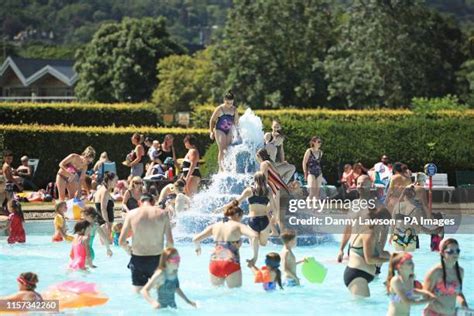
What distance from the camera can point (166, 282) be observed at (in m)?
11.3

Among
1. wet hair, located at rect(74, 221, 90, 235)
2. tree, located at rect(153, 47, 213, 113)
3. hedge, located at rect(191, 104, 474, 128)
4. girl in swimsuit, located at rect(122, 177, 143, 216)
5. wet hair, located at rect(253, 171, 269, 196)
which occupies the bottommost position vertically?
wet hair, located at rect(74, 221, 90, 235)

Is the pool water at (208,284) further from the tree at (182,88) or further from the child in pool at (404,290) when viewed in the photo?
the tree at (182,88)

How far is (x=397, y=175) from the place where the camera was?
1836cm

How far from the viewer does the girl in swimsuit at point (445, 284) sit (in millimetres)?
10367

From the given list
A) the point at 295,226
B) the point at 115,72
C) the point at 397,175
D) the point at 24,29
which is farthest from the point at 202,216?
the point at 24,29

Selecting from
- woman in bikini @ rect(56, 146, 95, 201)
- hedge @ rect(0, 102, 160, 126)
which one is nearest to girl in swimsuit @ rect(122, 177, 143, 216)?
woman in bikini @ rect(56, 146, 95, 201)

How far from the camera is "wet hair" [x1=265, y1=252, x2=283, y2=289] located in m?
13.2

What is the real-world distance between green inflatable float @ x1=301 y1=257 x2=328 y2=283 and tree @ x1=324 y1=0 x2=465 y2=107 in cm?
4153

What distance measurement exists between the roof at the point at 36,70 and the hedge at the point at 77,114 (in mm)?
46903

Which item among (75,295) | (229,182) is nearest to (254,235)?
(75,295)

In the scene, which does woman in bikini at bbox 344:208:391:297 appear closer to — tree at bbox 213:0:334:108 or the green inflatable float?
the green inflatable float

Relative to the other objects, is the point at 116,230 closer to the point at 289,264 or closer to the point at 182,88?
the point at 289,264

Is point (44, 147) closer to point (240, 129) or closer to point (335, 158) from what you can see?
point (335, 158)

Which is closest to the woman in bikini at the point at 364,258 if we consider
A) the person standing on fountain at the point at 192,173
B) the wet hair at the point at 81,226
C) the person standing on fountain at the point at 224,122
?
the wet hair at the point at 81,226
